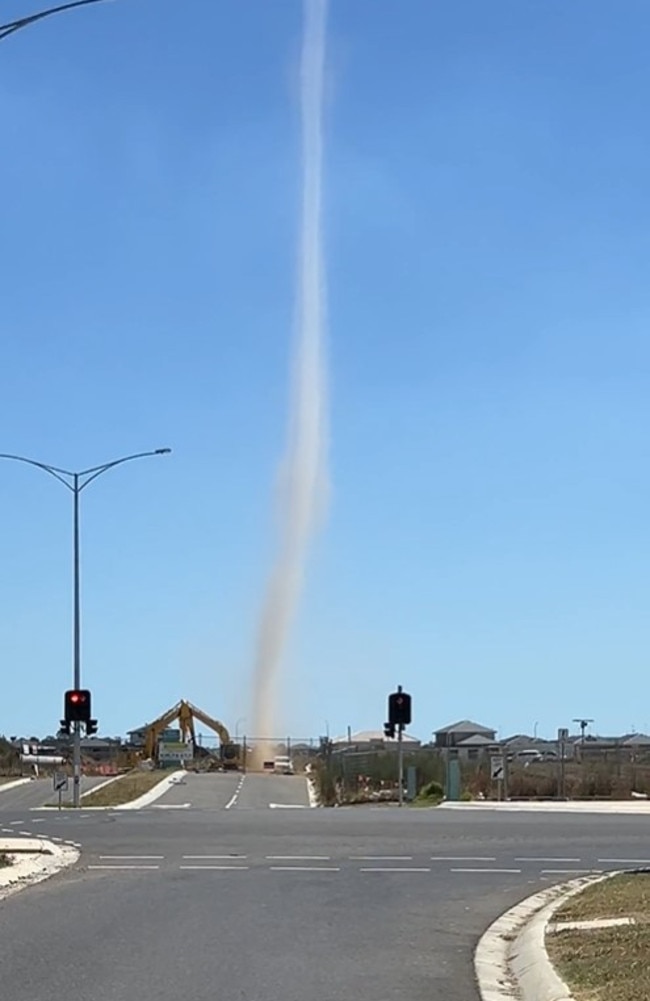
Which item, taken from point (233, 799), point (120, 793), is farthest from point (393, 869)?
point (120, 793)

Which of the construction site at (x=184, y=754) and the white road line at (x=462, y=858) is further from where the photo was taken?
the construction site at (x=184, y=754)

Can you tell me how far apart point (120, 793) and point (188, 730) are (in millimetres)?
47362

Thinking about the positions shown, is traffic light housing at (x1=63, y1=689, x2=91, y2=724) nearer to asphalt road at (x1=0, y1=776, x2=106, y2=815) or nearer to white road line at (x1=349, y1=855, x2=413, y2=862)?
asphalt road at (x1=0, y1=776, x2=106, y2=815)

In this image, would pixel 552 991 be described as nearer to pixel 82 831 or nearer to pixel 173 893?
pixel 173 893

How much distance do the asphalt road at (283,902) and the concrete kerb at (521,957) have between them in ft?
0.59

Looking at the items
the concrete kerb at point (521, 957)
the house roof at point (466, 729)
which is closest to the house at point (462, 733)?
the house roof at point (466, 729)

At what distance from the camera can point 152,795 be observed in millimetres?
49500

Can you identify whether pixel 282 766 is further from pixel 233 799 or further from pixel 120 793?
pixel 233 799

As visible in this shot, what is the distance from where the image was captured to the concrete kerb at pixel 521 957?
11828mm

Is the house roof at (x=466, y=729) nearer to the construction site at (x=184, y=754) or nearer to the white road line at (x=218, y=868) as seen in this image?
the construction site at (x=184, y=754)

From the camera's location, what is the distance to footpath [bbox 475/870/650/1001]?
11406mm

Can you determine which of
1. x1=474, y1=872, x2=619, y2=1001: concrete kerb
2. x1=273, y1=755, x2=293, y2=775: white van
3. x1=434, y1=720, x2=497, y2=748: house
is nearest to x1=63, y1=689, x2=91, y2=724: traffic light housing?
x1=474, y1=872, x2=619, y2=1001: concrete kerb

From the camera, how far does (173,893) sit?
1883 centimetres

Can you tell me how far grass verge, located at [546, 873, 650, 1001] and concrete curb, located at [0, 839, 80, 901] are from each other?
6.84 m
